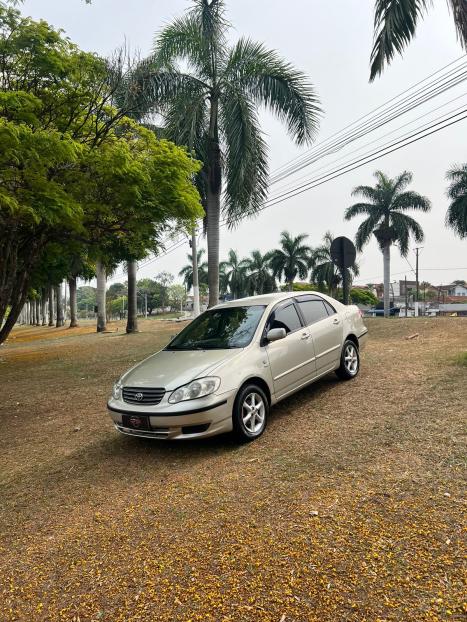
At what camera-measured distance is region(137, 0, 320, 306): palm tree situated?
12297mm

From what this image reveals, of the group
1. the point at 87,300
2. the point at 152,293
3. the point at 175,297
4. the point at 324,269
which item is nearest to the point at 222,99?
the point at 324,269

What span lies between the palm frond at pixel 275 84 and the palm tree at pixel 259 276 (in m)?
42.9

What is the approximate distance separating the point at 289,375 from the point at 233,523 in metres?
2.33

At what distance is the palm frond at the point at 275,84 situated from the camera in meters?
12.6

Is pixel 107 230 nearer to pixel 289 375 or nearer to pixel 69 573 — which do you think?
pixel 289 375

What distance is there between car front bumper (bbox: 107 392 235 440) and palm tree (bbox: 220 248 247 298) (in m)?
55.7

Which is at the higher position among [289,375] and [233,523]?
[289,375]

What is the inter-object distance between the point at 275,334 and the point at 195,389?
4.03ft

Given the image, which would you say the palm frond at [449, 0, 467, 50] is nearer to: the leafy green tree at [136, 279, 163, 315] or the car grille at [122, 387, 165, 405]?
the car grille at [122, 387, 165, 405]

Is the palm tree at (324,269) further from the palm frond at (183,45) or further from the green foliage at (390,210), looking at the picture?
the palm frond at (183,45)

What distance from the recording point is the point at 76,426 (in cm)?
567

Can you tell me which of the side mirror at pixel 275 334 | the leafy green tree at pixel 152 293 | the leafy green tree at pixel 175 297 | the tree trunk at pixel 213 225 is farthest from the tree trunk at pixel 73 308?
the leafy green tree at pixel 175 297

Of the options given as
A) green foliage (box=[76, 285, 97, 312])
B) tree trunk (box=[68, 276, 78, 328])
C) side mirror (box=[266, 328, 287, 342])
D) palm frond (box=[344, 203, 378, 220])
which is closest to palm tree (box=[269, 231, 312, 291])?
palm frond (box=[344, 203, 378, 220])

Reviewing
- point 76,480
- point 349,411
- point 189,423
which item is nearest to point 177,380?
point 189,423
